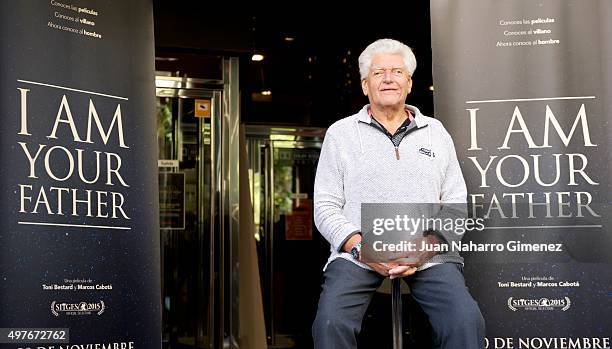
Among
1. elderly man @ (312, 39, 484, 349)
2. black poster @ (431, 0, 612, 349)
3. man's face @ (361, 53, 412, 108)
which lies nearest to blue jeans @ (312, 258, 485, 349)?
elderly man @ (312, 39, 484, 349)

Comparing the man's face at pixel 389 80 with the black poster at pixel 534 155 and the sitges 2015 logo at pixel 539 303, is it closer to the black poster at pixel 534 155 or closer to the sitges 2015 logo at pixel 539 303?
the black poster at pixel 534 155

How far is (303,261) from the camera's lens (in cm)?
792

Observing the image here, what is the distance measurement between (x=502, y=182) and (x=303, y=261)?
4593mm

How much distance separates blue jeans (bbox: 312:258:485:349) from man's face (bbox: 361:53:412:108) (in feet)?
2.10

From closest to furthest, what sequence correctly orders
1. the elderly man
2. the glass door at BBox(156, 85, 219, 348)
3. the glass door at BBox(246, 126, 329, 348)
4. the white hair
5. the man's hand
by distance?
1. the man's hand
2. the elderly man
3. the white hair
4. the glass door at BBox(156, 85, 219, 348)
5. the glass door at BBox(246, 126, 329, 348)

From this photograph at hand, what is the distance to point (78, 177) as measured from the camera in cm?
331

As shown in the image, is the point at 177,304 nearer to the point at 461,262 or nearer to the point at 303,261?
the point at 303,261

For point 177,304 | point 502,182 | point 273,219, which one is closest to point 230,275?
point 177,304

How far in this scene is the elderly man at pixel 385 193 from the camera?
3094 mm

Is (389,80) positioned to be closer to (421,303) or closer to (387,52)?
(387,52)

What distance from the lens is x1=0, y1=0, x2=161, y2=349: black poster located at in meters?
3.14

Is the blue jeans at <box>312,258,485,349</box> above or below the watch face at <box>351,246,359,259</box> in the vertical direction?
below

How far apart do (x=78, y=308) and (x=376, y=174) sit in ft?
4.13

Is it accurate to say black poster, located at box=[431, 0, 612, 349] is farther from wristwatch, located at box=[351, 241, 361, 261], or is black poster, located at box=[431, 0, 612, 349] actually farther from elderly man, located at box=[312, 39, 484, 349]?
wristwatch, located at box=[351, 241, 361, 261]
